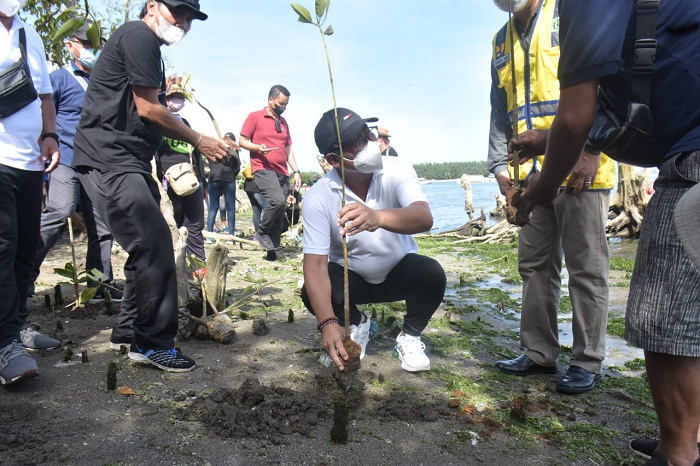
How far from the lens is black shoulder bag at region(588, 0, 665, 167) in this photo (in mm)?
1814

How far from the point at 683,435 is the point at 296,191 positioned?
8.66 m

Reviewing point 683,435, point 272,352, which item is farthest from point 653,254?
point 272,352

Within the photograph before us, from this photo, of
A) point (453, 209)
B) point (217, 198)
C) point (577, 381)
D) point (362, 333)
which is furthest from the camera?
point (453, 209)

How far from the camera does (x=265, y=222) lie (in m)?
7.79

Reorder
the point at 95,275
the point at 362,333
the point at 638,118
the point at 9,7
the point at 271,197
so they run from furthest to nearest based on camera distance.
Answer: the point at 271,197
the point at 95,275
the point at 362,333
the point at 9,7
the point at 638,118

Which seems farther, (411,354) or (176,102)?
(176,102)

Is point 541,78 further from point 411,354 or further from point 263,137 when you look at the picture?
point 263,137

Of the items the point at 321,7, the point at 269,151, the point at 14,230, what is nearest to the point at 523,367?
the point at 321,7

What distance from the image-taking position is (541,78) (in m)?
3.15

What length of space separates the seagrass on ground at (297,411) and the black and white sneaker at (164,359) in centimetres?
6

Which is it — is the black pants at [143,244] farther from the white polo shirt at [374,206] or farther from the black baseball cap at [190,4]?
the black baseball cap at [190,4]

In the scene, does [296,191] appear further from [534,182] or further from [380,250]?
[534,182]

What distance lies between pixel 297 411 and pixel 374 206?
4.44 feet

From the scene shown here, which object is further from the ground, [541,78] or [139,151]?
[541,78]
